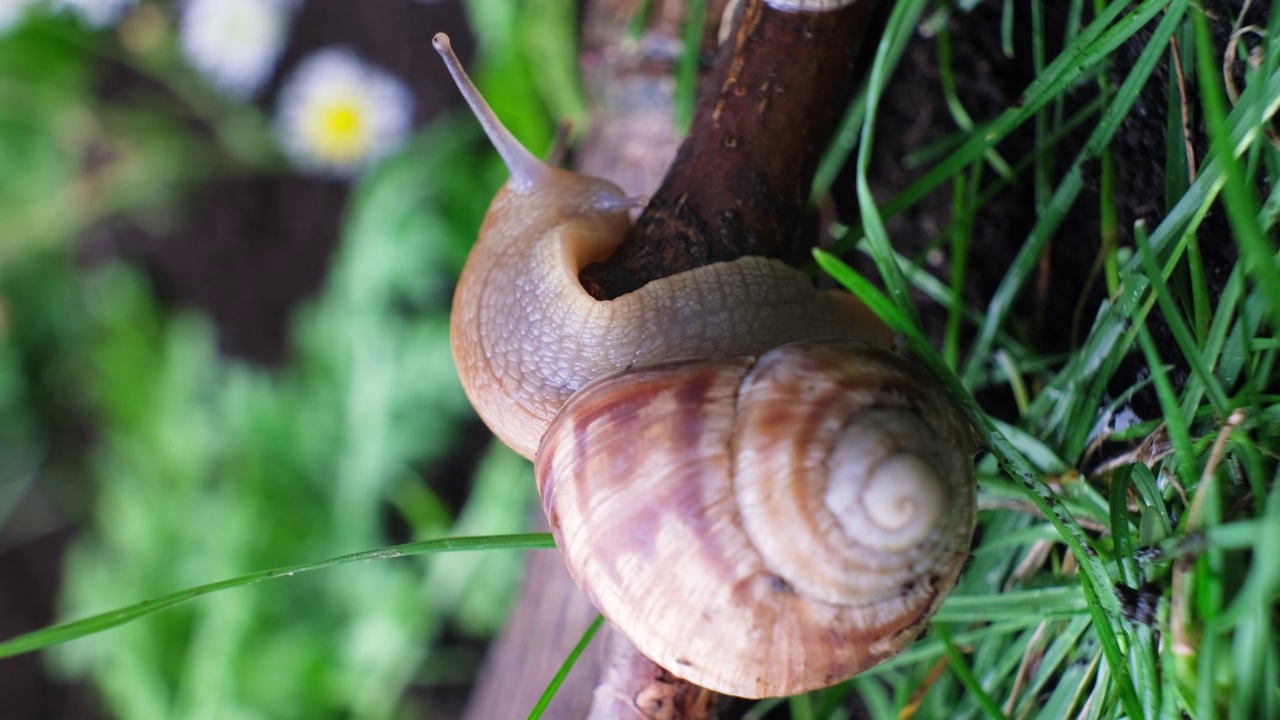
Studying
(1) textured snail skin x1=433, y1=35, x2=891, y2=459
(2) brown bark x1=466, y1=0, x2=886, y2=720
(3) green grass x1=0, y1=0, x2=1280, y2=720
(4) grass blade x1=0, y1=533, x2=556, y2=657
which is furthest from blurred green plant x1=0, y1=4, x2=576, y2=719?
(4) grass blade x1=0, y1=533, x2=556, y2=657

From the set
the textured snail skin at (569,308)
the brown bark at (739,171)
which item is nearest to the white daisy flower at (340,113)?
the textured snail skin at (569,308)

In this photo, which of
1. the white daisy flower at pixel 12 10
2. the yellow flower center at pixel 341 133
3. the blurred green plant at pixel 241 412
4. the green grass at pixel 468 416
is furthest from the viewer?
the yellow flower center at pixel 341 133

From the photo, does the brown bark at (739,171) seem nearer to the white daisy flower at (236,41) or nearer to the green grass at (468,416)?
the green grass at (468,416)

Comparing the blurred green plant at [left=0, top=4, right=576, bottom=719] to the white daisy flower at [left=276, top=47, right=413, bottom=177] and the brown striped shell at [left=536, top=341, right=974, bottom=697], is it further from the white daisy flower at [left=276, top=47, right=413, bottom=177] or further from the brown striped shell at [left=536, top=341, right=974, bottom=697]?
the brown striped shell at [left=536, top=341, right=974, bottom=697]

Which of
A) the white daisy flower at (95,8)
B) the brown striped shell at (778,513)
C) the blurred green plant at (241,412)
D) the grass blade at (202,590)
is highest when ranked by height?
the white daisy flower at (95,8)

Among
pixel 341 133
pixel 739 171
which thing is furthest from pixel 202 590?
pixel 341 133

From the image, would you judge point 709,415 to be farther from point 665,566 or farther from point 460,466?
point 460,466

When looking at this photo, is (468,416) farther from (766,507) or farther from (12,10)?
(766,507)
